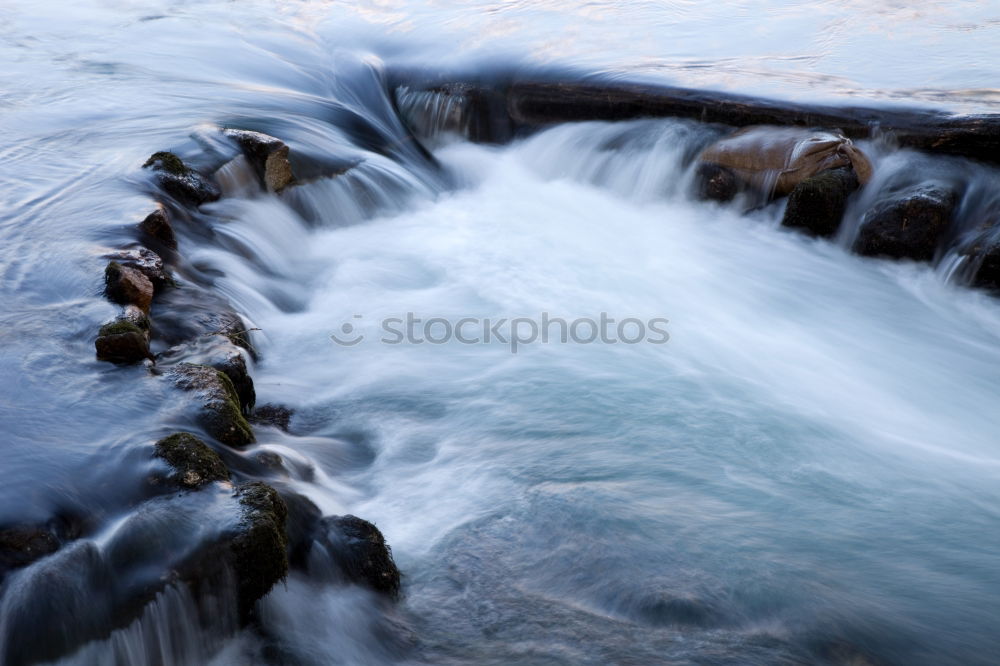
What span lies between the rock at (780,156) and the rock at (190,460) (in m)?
5.52

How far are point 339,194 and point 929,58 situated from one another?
236 inches

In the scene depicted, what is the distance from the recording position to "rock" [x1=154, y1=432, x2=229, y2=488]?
380cm

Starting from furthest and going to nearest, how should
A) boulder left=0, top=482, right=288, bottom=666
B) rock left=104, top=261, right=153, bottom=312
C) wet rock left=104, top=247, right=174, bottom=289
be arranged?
1. wet rock left=104, top=247, right=174, bottom=289
2. rock left=104, top=261, right=153, bottom=312
3. boulder left=0, top=482, right=288, bottom=666

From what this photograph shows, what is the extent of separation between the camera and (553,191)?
9.13 m

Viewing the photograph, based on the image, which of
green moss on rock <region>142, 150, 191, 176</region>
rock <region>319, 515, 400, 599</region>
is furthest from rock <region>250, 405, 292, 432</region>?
green moss on rock <region>142, 150, 191, 176</region>

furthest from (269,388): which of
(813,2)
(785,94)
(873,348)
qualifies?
(813,2)

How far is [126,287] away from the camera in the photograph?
5.22 metres

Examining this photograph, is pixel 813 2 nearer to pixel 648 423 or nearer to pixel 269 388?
pixel 648 423

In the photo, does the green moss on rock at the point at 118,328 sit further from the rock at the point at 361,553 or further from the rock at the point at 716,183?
the rock at the point at 716,183

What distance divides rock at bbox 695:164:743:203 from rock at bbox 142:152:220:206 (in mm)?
4184

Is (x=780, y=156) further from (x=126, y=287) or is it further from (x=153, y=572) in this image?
(x=153, y=572)

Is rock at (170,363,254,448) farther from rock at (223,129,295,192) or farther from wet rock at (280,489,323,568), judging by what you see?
rock at (223,129,295,192)

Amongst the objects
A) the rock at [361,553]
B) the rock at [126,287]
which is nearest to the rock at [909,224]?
the rock at [361,553]

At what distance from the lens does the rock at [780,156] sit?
7.53 meters
